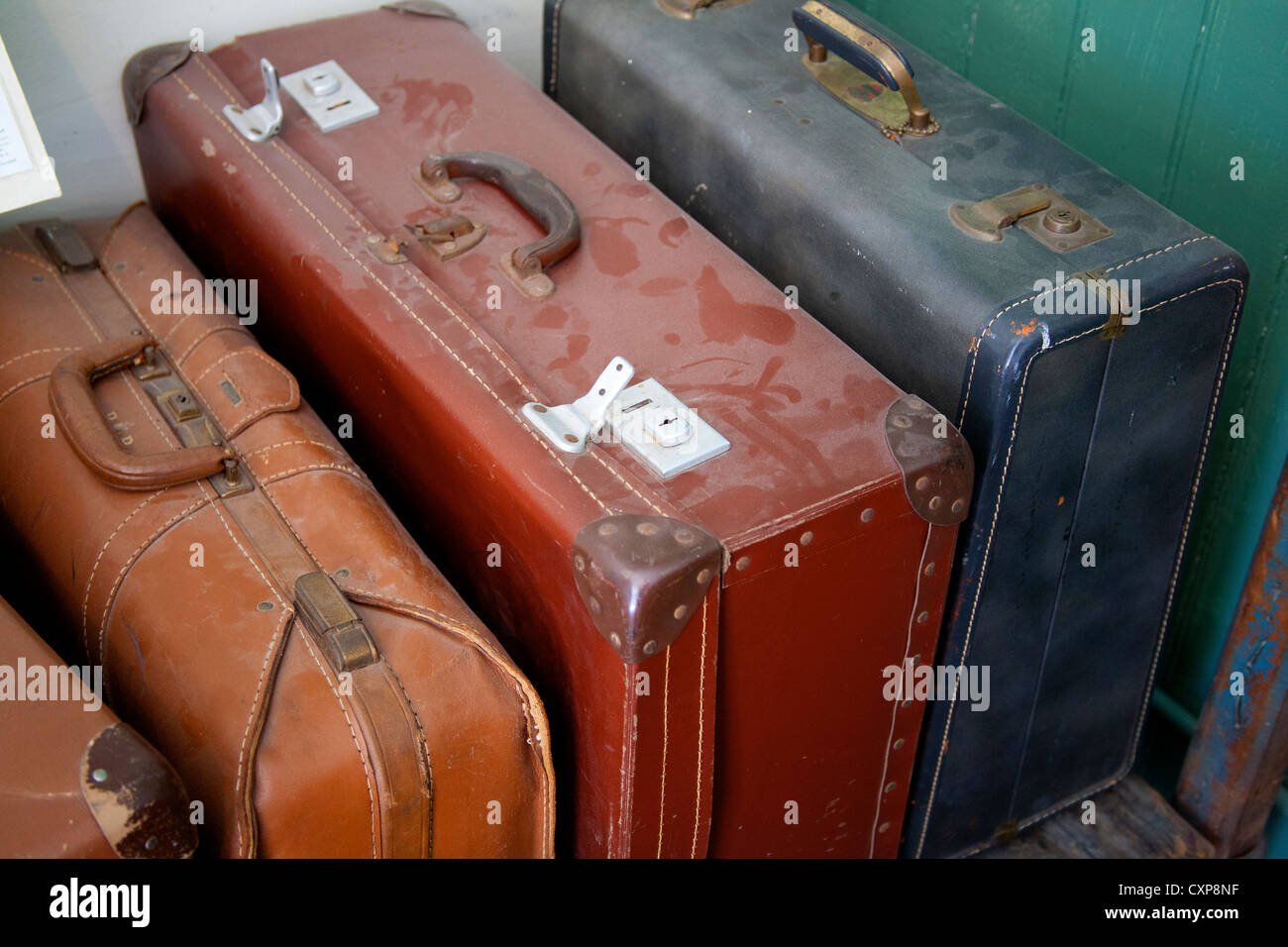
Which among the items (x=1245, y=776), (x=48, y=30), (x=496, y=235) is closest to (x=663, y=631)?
(x=496, y=235)

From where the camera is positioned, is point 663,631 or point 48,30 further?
point 48,30

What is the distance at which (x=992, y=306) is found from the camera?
1.18 meters

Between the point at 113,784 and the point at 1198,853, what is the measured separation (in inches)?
48.0

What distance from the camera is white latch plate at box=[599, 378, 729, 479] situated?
1.14 meters

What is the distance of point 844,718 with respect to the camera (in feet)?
4.16

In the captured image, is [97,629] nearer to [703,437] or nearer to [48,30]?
[703,437]

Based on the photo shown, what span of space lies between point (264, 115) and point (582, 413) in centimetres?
63

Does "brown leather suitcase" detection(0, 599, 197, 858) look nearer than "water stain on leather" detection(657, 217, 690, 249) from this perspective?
Yes

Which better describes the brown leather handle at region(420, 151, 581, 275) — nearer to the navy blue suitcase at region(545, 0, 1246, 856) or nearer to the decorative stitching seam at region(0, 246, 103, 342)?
Result: the navy blue suitcase at region(545, 0, 1246, 856)

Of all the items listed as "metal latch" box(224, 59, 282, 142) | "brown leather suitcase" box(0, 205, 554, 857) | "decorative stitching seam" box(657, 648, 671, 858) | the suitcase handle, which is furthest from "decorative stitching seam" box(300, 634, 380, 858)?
"metal latch" box(224, 59, 282, 142)

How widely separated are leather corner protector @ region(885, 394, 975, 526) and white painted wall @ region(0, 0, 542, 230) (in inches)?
35.4

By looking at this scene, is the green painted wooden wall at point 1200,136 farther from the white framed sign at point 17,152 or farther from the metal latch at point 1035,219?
the white framed sign at point 17,152

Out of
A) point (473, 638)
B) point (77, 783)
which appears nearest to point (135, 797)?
point (77, 783)

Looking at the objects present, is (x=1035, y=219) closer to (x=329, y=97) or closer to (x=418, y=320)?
(x=418, y=320)
